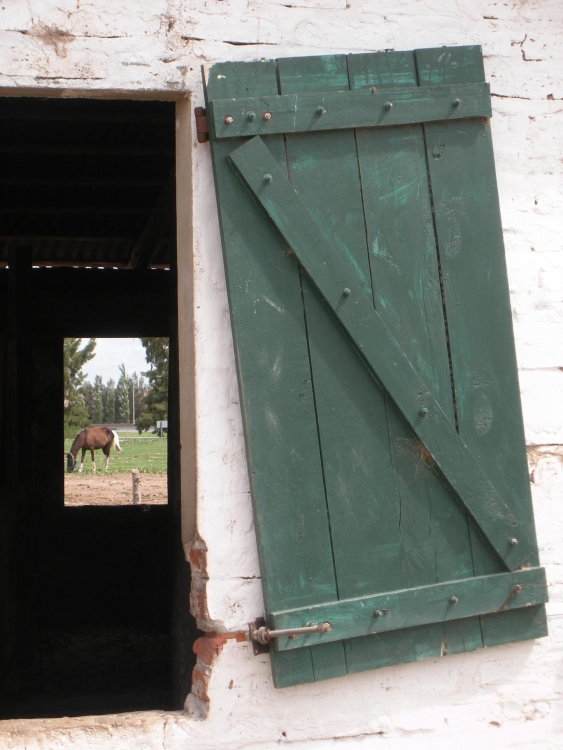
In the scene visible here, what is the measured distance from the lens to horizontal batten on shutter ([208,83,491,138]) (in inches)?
85.4

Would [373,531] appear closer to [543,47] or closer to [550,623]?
[550,623]

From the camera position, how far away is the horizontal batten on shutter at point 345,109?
85.4 inches

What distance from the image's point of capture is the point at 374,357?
218 cm

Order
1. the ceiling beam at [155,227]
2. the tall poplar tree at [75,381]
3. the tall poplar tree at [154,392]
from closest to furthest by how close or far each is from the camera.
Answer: the ceiling beam at [155,227] < the tall poplar tree at [75,381] < the tall poplar tree at [154,392]

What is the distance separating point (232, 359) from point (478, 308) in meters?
0.76

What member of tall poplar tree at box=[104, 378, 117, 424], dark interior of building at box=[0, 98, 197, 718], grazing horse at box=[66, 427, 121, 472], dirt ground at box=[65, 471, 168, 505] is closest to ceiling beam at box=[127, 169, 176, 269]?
dark interior of building at box=[0, 98, 197, 718]

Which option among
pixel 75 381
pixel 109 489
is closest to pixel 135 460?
pixel 109 489

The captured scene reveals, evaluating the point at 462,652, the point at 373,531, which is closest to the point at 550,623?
the point at 462,652

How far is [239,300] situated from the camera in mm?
2160

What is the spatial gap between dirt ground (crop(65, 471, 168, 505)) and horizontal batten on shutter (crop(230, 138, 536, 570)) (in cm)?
1038

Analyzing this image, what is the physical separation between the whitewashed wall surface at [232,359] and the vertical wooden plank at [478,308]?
0.43ft

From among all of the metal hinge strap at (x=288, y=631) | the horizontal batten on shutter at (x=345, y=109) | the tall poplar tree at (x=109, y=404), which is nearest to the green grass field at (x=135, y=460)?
the tall poplar tree at (x=109, y=404)

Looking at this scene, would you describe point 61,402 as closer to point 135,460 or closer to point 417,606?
point 417,606

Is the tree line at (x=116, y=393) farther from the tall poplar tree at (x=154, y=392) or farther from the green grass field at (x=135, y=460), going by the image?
the green grass field at (x=135, y=460)
